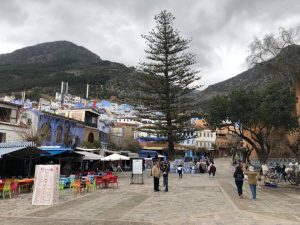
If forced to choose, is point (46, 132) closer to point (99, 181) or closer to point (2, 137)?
point (2, 137)

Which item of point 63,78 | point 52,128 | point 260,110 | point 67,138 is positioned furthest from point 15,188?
point 63,78

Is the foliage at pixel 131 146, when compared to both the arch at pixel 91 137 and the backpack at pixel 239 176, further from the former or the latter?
the backpack at pixel 239 176

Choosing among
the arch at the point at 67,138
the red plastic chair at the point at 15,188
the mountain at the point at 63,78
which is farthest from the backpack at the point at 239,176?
the mountain at the point at 63,78

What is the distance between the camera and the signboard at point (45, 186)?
12.9 metres

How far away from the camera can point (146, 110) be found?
4688 cm

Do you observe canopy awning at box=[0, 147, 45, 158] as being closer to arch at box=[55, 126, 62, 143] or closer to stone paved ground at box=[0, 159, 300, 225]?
stone paved ground at box=[0, 159, 300, 225]

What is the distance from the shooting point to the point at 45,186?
42.8 ft

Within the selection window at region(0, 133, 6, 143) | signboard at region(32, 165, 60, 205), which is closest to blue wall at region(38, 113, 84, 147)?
window at region(0, 133, 6, 143)

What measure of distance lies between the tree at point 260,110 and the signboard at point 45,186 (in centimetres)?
1876

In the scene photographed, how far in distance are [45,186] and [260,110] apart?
65.2 ft

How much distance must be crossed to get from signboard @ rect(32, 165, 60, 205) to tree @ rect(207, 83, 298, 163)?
61.5ft

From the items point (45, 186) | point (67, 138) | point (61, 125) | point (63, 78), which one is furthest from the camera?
point (63, 78)

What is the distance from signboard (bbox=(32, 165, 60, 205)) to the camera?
42.3 feet

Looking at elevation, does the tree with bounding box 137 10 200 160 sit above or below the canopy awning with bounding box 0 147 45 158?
above
